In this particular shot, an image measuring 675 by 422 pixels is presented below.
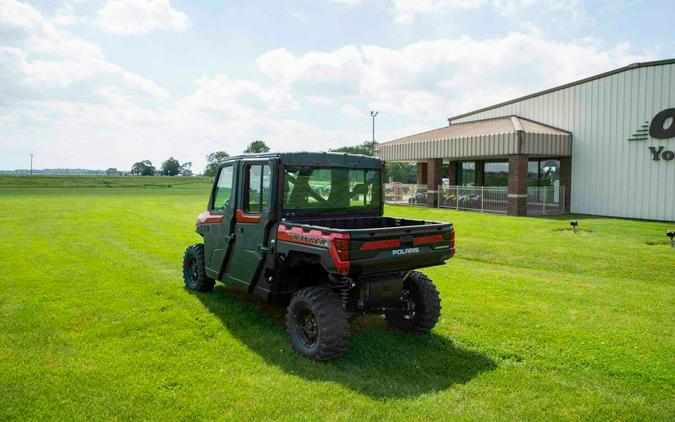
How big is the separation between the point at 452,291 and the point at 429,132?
994 inches

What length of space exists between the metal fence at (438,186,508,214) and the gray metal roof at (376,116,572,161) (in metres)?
1.74

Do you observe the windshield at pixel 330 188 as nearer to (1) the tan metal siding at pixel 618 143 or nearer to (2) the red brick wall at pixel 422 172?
(1) the tan metal siding at pixel 618 143

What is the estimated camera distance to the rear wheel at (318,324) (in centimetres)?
573

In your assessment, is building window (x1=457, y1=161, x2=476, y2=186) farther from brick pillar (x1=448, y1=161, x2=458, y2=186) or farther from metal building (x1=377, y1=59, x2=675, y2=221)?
metal building (x1=377, y1=59, x2=675, y2=221)

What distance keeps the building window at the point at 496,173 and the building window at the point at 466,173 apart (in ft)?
3.90

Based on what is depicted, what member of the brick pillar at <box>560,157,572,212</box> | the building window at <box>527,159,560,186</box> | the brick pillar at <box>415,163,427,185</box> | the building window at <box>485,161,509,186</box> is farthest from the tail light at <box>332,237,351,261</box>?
the brick pillar at <box>415,163,427,185</box>

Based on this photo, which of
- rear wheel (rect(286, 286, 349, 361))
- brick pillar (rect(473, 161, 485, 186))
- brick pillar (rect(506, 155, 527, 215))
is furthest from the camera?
brick pillar (rect(473, 161, 485, 186))

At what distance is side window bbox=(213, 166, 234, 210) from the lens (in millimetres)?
7514

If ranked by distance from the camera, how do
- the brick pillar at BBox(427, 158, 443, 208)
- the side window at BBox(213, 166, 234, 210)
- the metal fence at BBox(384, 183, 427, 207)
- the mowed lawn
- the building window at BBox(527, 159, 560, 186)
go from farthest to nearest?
the metal fence at BBox(384, 183, 427, 207) → the brick pillar at BBox(427, 158, 443, 208) → the building window at BBox(527, 159, 560, 186) → the side window at BBox(213, 166, 234, 210) → the mowed lawn

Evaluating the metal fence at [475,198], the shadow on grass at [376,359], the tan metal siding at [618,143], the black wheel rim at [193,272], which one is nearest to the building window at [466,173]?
the metal fence at [475,198]

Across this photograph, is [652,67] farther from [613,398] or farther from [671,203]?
[613,398]

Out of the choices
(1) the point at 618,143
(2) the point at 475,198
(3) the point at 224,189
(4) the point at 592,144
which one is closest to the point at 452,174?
(2) the point at 475,198

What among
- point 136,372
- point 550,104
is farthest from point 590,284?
point 550,104

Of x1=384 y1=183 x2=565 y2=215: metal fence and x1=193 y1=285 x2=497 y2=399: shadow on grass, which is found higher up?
x1=384 y1=183 x2=565 y2=215: metal fence
